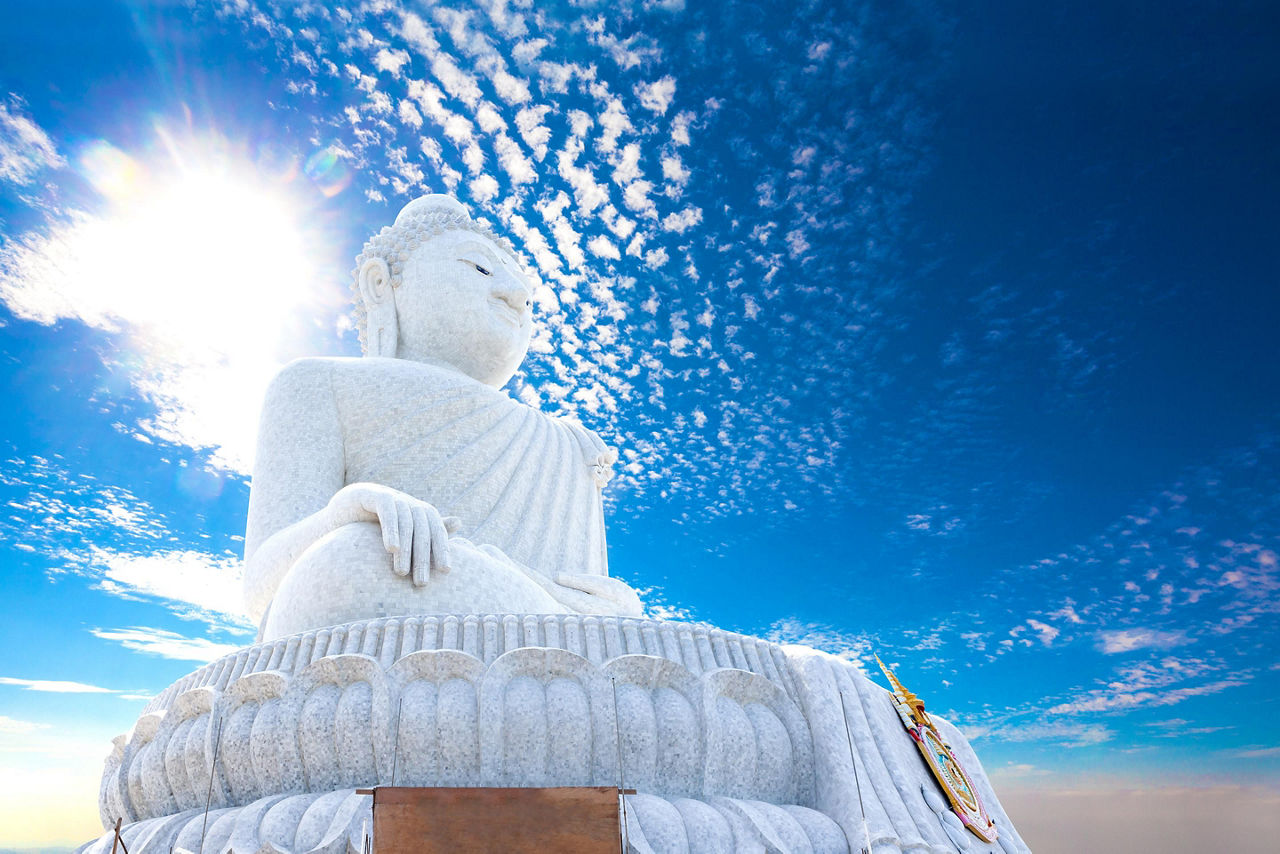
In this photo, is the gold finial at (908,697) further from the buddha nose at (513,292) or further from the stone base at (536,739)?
the buddha nose at (513,292)

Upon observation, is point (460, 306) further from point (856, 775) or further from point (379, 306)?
point (856, 775)

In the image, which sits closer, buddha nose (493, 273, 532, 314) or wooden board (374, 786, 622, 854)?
wooden board (374, 786, 622, 854)

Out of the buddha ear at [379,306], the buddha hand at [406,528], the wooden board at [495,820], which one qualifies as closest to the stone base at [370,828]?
the wooden board at [495,820]

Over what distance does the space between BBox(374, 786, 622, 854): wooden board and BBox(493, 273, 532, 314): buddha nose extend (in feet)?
15.4

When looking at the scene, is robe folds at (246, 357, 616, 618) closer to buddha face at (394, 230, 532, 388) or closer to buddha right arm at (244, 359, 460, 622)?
buddha right arm at (244, 359, 460, 622)

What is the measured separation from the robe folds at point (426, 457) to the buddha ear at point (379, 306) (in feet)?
1.83

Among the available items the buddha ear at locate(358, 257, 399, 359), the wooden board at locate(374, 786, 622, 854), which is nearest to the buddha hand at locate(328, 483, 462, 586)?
the wooden board at locate(374, 786, 622, 854)

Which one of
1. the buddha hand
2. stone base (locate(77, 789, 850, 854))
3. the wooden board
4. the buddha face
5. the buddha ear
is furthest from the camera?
the buddha ear

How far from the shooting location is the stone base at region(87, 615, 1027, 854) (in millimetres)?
2699

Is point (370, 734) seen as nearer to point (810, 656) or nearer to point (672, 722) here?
point (672, 722)

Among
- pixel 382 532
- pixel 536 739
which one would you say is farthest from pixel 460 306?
pixel 536 739

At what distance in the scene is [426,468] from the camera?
561 cm

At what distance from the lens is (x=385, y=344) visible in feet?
21.0

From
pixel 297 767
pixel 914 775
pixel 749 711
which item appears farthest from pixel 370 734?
pixel 914 775
